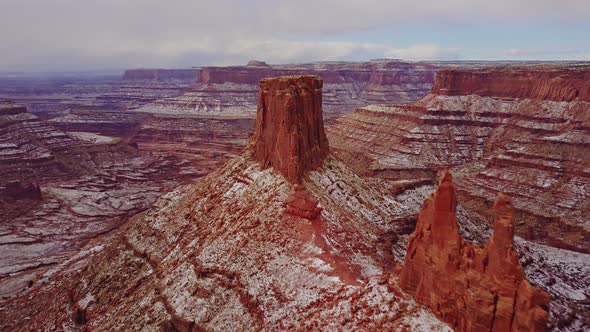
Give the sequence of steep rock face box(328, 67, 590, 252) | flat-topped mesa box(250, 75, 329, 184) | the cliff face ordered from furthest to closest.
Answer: steep rock face box(328, 67, 590, 252)
the cliff face
flat-topped mesa box(250, 75, 329, 184)

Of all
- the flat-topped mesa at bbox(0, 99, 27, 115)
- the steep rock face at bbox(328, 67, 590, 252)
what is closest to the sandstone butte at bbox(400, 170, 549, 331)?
the steep rock face at bbox(328, 67, 590, 252)

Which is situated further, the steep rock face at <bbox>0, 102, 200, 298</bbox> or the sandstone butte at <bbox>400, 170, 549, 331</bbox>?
the steep rock face at <bbox>0, 102, 200, 298</bbox>

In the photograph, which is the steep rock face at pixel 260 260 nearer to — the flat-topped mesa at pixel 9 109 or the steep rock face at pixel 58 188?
the steep rock face at pixel 58 188

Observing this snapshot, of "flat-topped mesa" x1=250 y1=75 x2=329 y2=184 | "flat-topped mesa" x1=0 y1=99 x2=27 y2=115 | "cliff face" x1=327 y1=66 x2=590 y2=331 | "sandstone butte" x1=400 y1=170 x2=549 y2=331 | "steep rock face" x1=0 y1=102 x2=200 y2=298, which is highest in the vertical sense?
"flat-topped mesa" x1=250 y1=75 x2=329 y2=184

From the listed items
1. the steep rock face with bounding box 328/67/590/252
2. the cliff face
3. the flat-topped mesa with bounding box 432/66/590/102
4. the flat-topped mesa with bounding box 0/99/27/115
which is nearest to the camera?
the cliff face

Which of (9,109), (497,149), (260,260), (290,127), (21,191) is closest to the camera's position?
(260,260)

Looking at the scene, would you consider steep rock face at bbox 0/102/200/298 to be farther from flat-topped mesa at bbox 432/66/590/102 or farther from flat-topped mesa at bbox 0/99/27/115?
flat-topped mesa at bbox 432/66/590/102

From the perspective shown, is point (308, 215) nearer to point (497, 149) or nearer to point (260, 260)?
point (260, 260)

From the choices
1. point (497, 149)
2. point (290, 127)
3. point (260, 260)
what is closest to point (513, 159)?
point (497, 149)

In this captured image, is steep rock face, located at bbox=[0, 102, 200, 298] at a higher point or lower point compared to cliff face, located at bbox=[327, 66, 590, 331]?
lower
